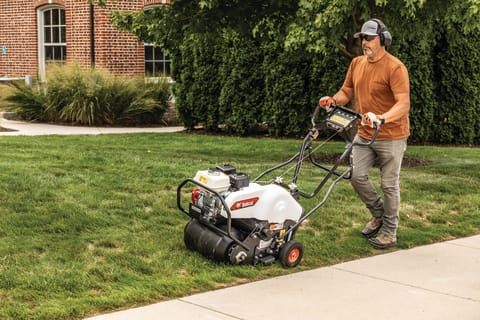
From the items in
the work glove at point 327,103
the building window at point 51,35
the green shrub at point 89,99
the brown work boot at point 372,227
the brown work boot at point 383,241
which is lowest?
the brown work boot at point 383,241

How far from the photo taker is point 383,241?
6660 millimetres

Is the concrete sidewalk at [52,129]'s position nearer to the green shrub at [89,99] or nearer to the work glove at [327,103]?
the green shrub at [89,99]

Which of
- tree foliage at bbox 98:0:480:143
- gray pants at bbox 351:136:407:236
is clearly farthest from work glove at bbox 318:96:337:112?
tree foliage at bbox 98:0:480:143

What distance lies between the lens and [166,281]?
5336mm

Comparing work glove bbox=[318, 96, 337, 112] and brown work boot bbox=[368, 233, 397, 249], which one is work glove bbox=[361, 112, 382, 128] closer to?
work glove bbox=[318, 96, 337, 112]

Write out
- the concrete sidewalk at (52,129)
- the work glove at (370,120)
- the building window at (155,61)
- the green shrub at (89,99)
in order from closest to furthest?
the work glove at (370,120), the concrete sidewalk at (52,129), the green shrub at (89,99), the building window at (155,61)

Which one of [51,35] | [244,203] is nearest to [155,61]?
[51,35]

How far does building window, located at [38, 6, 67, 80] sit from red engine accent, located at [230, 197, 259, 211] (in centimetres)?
1599

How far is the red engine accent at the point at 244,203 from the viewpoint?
5552mm

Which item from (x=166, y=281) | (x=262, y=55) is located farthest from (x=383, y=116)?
(x=262, y=55)

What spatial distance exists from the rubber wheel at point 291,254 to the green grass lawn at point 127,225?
0.21 feet

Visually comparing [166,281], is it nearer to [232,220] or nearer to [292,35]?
[232,220]

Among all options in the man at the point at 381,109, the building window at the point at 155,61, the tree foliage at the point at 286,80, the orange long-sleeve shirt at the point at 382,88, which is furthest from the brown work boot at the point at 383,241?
the building window at the point at 155,61

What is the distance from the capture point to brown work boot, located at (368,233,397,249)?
6641 mm
